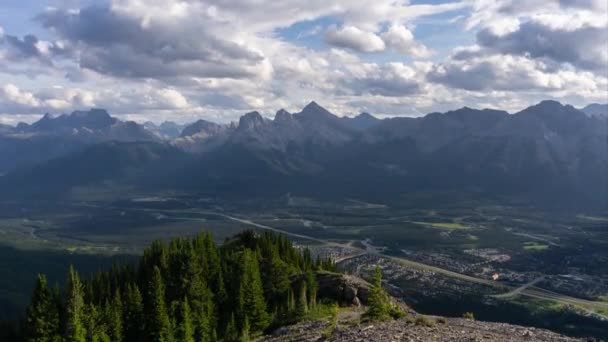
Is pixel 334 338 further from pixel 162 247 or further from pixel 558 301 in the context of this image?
pixel 558 301

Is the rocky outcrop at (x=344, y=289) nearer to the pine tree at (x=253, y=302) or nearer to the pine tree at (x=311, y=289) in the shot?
the pine tree at (x=311, y=289)

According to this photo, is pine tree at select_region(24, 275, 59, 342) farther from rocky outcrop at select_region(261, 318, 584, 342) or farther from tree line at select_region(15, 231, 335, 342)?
rocky outcrop at select_region(261, 318, 584, 342)

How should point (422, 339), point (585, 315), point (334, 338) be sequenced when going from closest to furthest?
point (422, 339), point (334, 338), point (585, 315)

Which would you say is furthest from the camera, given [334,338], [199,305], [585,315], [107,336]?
[585,315]

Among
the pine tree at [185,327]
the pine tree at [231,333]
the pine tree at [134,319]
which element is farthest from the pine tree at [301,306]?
the pine tree at [134,319]

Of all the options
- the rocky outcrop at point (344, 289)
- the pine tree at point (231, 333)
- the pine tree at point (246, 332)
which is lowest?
the pine tree at point (231, 333)

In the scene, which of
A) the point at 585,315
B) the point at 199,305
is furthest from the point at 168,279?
→ the point at 585,315

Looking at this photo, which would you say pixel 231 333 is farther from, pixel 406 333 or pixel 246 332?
pixel 406 333
